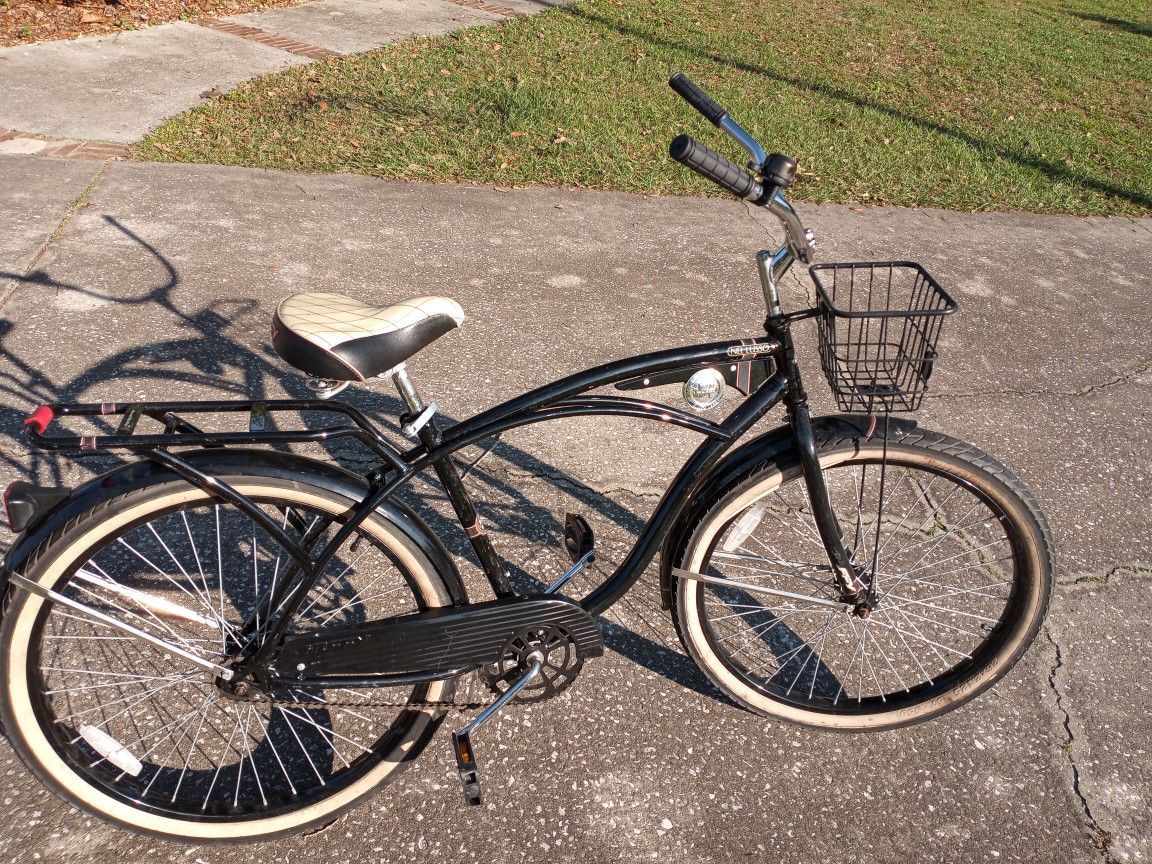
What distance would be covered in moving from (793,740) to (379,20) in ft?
28.3

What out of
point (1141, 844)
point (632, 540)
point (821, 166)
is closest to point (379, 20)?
point (821, 166)

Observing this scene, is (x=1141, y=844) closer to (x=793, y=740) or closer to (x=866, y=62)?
(x=793, y=740)

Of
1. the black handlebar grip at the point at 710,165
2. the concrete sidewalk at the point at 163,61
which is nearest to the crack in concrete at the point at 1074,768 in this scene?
the black handlebar grip at the point at 710,165

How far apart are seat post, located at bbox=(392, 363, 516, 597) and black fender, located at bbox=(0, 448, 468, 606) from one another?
13 centimetres

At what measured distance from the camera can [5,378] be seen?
12.1 ft

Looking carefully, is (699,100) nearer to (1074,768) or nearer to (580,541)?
(580,541)

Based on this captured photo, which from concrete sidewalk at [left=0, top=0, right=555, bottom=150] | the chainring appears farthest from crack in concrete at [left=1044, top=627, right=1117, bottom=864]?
concrete sidewalk at [left=0, top=0, right=555, bottom=150]

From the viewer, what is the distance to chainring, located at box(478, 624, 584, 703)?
221cm

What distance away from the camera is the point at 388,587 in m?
2.91

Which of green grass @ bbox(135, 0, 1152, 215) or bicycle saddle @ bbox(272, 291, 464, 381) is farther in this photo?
green grass @ bbox(135, 0, 1152, 215)

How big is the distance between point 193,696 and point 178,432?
98 centimetres

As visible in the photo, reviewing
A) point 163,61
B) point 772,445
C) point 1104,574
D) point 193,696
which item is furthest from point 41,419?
point 163,61

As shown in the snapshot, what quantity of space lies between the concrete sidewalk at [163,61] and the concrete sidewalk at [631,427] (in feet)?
2.48

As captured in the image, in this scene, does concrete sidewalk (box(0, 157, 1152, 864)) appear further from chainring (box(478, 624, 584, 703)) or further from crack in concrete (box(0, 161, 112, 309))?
chainring (box(478, 624, 584, 703))
